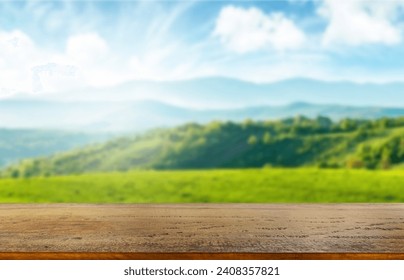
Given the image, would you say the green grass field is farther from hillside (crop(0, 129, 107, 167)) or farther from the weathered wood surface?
the weathered wood surface

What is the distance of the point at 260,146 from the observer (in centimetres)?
273

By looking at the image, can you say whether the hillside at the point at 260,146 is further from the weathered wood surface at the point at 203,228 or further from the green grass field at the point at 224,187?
the weathered wood surface at the point at 203,228

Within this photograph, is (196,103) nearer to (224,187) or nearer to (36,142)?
(224,187)

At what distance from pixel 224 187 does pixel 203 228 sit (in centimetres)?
154

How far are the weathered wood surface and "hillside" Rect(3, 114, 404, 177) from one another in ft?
3.60

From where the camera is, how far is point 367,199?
99.1 inches

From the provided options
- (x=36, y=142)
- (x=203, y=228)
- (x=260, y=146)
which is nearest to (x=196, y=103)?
(x=260, y=146)

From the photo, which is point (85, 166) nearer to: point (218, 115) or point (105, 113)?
point (105, 113)

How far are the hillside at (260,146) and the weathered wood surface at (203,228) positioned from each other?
3.60 ft

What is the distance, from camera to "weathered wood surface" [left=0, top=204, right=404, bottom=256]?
1025mm

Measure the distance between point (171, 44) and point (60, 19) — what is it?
2.17ft

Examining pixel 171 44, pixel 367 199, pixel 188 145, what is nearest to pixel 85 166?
pixel 188 145

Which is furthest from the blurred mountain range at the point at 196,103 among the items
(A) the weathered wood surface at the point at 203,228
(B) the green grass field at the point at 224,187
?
(A) the weathered wood surface at the point at 203,228

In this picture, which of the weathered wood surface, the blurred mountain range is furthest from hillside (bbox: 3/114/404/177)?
the weathered wood surface
